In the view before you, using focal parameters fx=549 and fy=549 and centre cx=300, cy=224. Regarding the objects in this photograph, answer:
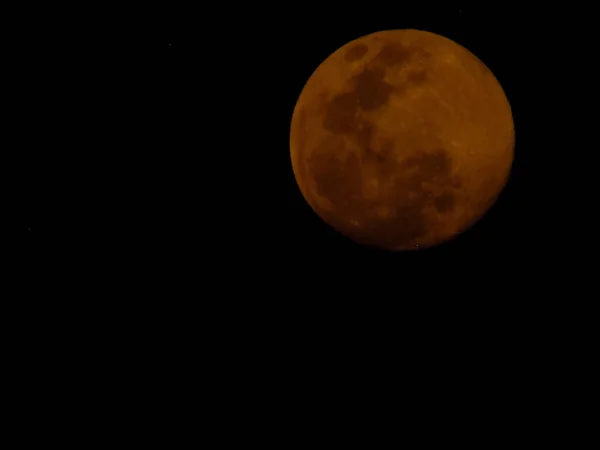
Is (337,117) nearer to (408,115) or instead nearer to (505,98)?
(408,115)

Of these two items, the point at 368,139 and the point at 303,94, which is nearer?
the point at 368,139

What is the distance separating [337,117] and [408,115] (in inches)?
16.7

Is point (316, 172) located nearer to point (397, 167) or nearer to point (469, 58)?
point (397, 167)

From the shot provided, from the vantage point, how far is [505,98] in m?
3.55

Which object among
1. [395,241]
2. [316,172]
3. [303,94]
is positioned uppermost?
[303,94]

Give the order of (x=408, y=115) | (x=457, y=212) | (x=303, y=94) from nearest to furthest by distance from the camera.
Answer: (x=408, y=115)
(x=457, y=212)
(x=303, y=94)

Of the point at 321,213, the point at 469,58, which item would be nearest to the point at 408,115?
the point at 469,58

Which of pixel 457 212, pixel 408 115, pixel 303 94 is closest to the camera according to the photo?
pixel 408 115

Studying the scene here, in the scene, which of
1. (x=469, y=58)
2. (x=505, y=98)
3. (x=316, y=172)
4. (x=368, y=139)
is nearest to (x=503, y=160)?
(x=505, y=98)

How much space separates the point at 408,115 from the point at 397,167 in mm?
301

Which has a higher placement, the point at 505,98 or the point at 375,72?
the point at 505,98

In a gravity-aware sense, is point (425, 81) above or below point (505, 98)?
below

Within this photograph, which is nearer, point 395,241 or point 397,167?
point 397,167

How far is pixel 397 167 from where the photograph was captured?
3.19 metres
